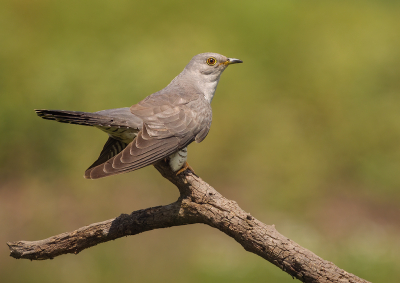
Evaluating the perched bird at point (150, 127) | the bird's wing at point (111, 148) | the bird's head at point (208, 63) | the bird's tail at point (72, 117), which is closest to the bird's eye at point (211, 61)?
the bird's head at point (208, 63)

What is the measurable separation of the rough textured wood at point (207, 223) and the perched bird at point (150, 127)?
0.23 m

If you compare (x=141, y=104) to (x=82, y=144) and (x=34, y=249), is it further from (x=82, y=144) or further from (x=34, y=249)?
(x=82, y=144)

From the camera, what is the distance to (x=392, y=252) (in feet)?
18.7

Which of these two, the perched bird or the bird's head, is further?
the bird's head

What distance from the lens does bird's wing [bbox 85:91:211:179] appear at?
250 cm

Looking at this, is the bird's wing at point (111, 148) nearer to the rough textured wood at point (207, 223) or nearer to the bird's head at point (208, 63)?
the rough textured wood at point (207, 223)

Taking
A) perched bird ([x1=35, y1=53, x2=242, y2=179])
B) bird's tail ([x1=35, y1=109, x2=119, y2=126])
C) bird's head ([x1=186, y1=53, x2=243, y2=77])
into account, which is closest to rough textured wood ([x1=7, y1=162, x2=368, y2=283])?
perched bird ([x1=35, y1=53, x2=242, y2=179])

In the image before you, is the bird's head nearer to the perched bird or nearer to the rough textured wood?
the perched bird

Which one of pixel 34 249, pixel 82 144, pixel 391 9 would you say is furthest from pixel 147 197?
pixel 391 9

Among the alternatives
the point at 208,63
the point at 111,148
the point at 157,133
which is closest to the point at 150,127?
the point at 157,133

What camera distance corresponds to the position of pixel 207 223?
2.82m

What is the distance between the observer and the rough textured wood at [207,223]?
2518mm

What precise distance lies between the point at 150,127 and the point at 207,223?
74 centimetres

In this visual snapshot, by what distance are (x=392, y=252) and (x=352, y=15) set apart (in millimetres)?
4575
